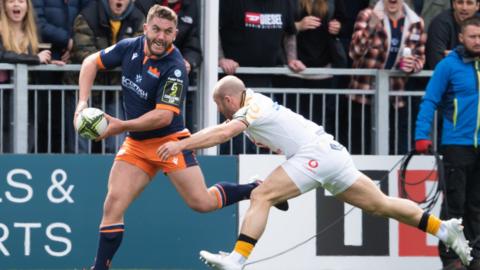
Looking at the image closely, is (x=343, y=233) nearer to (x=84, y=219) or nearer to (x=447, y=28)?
(x=447, y=28)

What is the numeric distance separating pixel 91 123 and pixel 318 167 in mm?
1974

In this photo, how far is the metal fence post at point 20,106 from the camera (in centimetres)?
1452

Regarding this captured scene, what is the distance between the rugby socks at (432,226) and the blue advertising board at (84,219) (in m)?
2.50

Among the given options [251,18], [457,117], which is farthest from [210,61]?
[457,117]

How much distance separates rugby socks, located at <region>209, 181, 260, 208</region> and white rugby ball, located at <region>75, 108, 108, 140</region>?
1667 millimetres

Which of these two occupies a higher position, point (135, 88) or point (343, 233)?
point (135, 88)

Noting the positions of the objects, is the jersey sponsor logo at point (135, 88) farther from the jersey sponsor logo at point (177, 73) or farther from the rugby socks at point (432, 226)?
the rugby socks at point (432, 226)

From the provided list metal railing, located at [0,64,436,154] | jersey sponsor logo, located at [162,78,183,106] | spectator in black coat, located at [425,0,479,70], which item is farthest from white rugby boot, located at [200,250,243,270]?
spectator in black coat, located at [425,0,479,70]

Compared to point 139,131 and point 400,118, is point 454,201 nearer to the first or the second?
point 400,118

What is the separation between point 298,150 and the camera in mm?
12641

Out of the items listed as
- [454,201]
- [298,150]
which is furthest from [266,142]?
[454,201]

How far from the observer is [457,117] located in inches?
569

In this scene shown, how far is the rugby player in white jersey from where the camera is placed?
12.3 meters

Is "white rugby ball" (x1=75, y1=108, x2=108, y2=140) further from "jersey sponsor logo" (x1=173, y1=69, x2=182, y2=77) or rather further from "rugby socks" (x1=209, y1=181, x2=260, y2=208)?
"rugby socks" (x1=209, y1=181, x2=260, y2=208)
